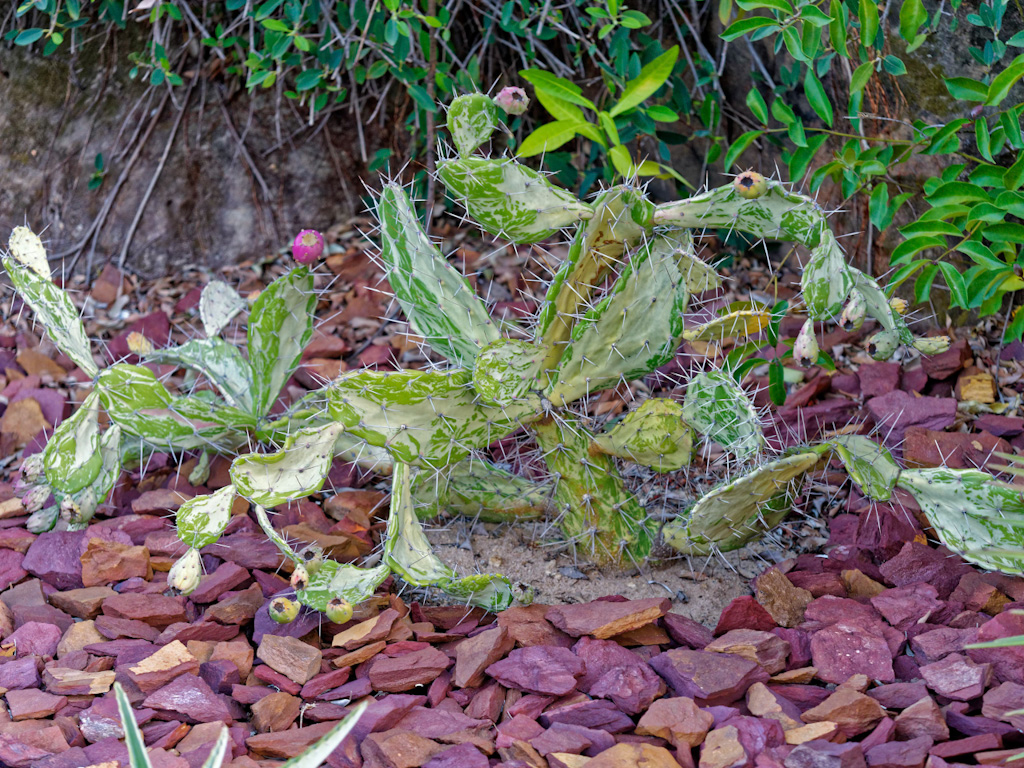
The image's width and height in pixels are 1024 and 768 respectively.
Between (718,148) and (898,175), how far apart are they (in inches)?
20.1

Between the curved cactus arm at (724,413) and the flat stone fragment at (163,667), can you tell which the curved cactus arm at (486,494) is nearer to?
the curved cactus arm at (724,413)

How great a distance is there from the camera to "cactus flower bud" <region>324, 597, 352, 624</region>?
1.63 meters

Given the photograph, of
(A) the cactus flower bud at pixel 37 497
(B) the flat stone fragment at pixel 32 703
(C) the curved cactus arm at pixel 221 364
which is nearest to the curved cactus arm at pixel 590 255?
(C) the curved cactus arm at pixel 221 364

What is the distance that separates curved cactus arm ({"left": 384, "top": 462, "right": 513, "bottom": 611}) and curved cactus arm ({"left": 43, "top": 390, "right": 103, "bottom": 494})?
713 millimetres

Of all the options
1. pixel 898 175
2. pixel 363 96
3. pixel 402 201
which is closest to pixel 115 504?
pixel 402 201

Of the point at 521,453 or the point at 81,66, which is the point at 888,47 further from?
the point at 81,66

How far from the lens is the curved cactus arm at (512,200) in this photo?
1.73 meters

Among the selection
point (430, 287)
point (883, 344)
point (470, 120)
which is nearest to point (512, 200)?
point (470, 120)

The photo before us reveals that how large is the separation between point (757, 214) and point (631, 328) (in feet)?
1.01

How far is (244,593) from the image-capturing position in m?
1.89

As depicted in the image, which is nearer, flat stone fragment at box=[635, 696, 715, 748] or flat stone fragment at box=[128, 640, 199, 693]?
flat stone fragment at box=[635, 696, 715, 748]

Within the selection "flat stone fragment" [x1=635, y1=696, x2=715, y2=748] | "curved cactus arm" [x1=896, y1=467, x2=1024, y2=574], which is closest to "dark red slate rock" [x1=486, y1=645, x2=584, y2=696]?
"flat stone fragment" [x1=635, y1=696, x2=715, y2=748]

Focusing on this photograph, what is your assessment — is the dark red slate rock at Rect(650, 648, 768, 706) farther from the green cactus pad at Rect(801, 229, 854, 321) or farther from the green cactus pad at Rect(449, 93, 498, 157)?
the green cactus pad at Rect(449, 93, 498, 157)

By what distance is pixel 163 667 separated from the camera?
1.68 meters
